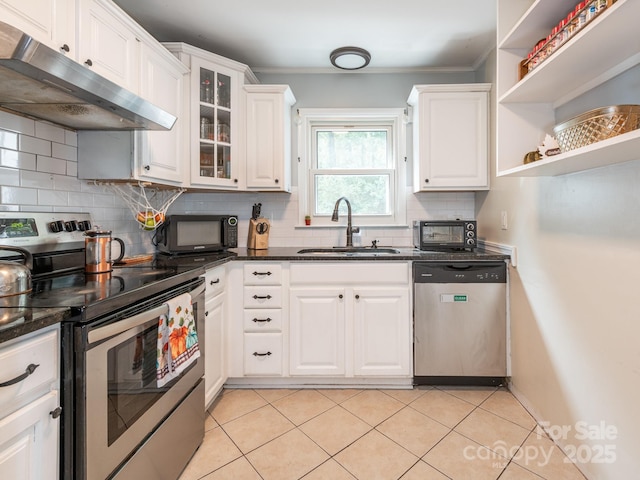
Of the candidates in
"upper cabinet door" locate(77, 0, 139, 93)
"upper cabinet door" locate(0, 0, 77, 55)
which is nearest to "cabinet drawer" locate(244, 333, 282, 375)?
"upper cabinet door" locate(77, 0, 139, 93)

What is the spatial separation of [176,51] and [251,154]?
83cm

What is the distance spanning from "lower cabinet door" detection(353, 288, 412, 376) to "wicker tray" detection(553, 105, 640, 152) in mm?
1259

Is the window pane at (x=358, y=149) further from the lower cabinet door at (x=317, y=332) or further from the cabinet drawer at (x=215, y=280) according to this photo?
the cabinet drawer at (x=215, y=280)

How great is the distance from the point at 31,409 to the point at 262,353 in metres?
1.45

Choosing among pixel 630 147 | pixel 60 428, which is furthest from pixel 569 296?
pixel 60 428

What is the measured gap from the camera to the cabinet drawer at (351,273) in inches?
84.8

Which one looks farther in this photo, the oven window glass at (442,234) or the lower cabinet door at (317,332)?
the oven window glass at (442,234)

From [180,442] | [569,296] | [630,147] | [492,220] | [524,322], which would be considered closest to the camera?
[630,147]

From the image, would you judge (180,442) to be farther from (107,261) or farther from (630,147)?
(630,147)

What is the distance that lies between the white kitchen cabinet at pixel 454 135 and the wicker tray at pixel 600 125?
1256 mm

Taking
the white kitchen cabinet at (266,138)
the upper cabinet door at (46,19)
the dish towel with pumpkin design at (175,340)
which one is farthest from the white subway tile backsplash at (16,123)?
the white kitchen cabinet at (266,138)

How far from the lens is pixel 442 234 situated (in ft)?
7.77

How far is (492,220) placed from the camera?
8.00 feet

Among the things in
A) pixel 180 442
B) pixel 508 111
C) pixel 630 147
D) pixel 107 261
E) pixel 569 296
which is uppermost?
pixel 508 111
